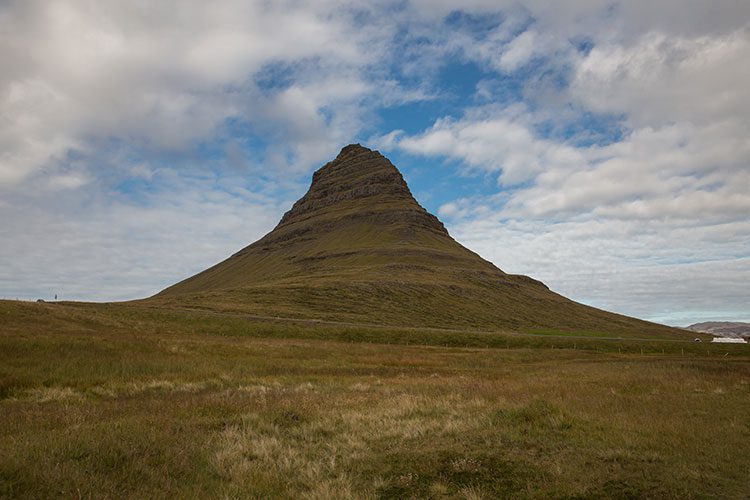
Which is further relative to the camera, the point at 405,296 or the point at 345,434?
the point at 405,296

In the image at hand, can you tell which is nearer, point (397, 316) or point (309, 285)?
point (397, 316)

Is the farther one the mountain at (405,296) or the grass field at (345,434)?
the mountain at (405,296)

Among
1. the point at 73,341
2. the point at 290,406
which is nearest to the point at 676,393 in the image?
the point at 290,406

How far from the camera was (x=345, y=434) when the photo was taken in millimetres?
11773

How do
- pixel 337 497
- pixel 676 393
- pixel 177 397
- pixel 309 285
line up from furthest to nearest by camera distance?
pixel 309 285
pixel 676 393
pixel 177 397
pixel 337 497

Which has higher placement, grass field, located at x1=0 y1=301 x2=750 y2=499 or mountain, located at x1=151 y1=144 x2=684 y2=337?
mountain, located at x1=151 y1=144 x2=684 y2=337

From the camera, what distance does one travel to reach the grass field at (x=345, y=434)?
26.3ft

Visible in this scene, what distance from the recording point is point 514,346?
66.9m

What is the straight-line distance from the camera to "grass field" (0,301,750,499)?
803 cm

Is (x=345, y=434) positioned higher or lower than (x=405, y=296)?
lower

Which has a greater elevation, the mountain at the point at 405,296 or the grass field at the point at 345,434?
the mountain at the point at 405,296

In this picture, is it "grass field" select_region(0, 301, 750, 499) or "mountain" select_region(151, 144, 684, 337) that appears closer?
"grass field" select_region(0, 301, 750, 499)

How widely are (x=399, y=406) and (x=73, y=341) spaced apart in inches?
921

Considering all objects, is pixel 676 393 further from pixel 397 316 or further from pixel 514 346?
pixel 397 316
